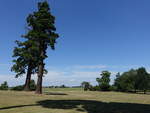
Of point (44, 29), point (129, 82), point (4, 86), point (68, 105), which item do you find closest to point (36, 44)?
point (44, 29)

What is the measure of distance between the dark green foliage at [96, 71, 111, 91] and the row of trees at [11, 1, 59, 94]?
38818 millimetres

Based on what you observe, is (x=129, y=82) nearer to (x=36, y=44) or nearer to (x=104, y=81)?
(x=104, y=81)

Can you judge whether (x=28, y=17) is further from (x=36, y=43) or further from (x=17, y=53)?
(x=17, y=53)

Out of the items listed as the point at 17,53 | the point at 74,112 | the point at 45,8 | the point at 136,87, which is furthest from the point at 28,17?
the point at 136,87

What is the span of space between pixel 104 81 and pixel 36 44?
4504 cm

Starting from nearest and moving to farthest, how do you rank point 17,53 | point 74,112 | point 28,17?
1. point 74,112
2. point 28,17
3. point 17,53

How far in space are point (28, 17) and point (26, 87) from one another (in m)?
13.8

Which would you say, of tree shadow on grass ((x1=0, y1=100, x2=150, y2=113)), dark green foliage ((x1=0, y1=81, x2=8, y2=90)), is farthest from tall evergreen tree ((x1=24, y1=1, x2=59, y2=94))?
dark green foliage ((x1=0, y1=81, x2=8, y2=90))

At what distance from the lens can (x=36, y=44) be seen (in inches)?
1638

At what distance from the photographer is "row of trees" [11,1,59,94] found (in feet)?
121

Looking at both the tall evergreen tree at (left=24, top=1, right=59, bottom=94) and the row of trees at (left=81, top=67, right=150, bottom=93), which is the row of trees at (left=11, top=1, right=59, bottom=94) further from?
the row of trees at (left=81, top=67, right=150, bottom=93)

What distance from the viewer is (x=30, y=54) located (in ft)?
141

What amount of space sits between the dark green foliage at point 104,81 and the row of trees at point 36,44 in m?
38.8

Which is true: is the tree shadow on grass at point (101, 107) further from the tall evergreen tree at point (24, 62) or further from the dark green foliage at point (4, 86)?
the dark green foliage at point (4, 86)
